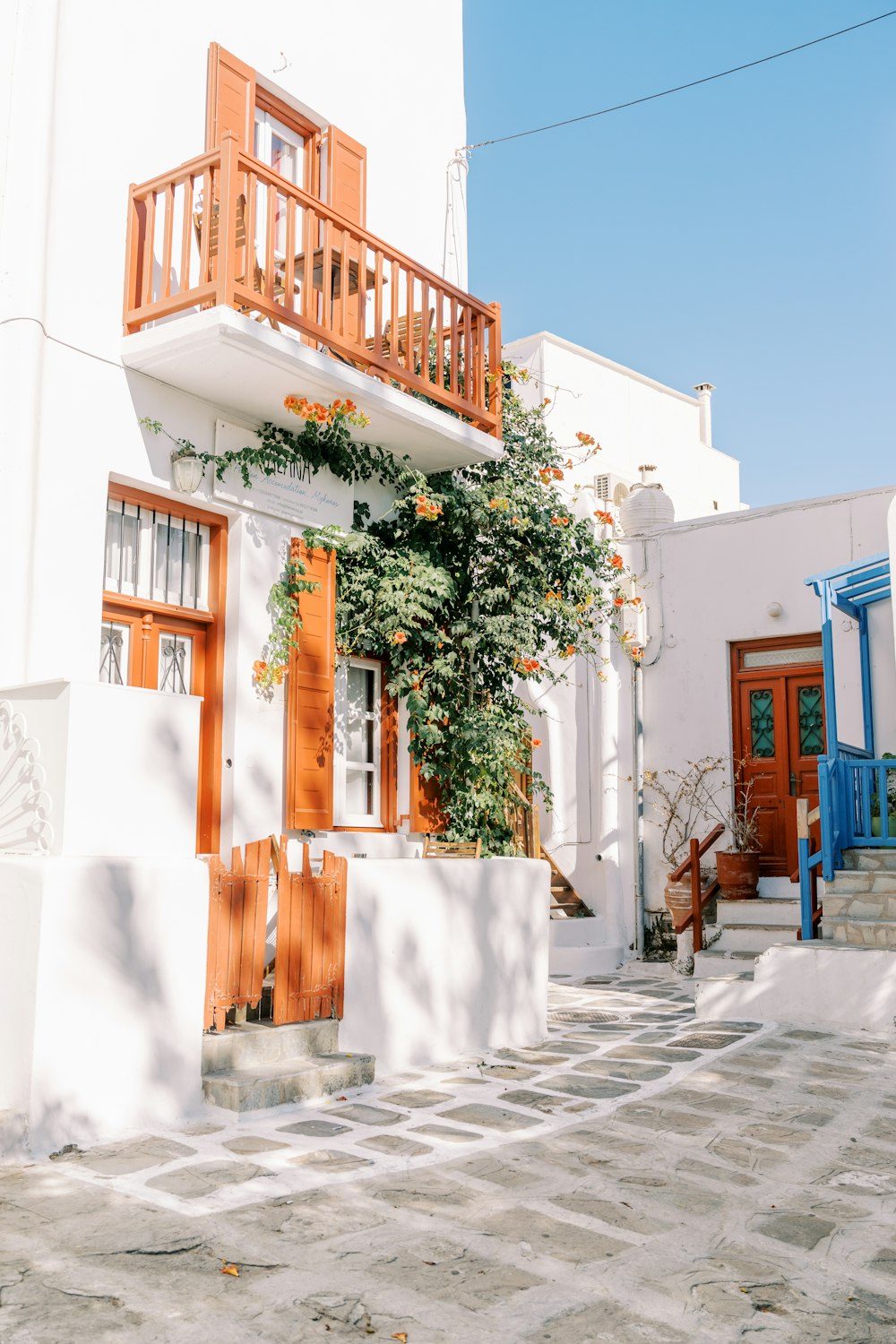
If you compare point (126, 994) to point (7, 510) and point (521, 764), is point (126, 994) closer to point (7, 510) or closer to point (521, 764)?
point (7, 510)

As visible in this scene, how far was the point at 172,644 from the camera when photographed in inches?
274

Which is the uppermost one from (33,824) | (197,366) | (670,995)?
(197,366)

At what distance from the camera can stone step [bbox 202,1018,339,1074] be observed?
5293 millimetres

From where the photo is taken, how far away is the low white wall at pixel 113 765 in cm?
485

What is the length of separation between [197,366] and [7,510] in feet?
4.60

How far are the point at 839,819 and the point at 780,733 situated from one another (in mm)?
2603

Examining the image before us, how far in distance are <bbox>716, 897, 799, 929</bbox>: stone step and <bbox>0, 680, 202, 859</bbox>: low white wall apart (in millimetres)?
6946

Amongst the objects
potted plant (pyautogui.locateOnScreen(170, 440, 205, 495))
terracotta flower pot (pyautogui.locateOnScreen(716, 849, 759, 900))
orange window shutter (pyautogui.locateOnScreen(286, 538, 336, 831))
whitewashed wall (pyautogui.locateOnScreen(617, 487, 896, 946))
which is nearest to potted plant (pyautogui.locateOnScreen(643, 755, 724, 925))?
whitewashed wall (pyautogui.locateOnScreen(617, 487, 896, 946))

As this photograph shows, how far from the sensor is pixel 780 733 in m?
11.6

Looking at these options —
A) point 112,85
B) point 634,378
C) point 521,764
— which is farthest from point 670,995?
point 634,378

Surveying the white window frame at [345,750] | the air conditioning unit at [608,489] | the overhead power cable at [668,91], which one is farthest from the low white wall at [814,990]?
the air conditioning unit at [608,489]

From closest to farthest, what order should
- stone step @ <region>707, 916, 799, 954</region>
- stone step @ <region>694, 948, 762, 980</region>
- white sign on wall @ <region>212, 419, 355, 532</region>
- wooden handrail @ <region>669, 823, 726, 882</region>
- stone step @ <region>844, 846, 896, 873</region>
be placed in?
white sign on wall @ <region>212, 419, 355, 532</region>
stone step @ <region>844, 846, 896, 873</region>
stone step @ <region>694, 948, 762, 980</region>
stone step @ <region>707, 916, 799, 954</region>
wooden handrail @ <region>669, 823, 726, 882</region>

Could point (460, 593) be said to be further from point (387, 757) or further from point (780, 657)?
point (780, 657)

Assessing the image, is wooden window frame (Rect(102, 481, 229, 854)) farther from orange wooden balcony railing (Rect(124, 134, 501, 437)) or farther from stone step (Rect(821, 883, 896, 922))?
stone step (Rect(821, 883, 896, 922))
